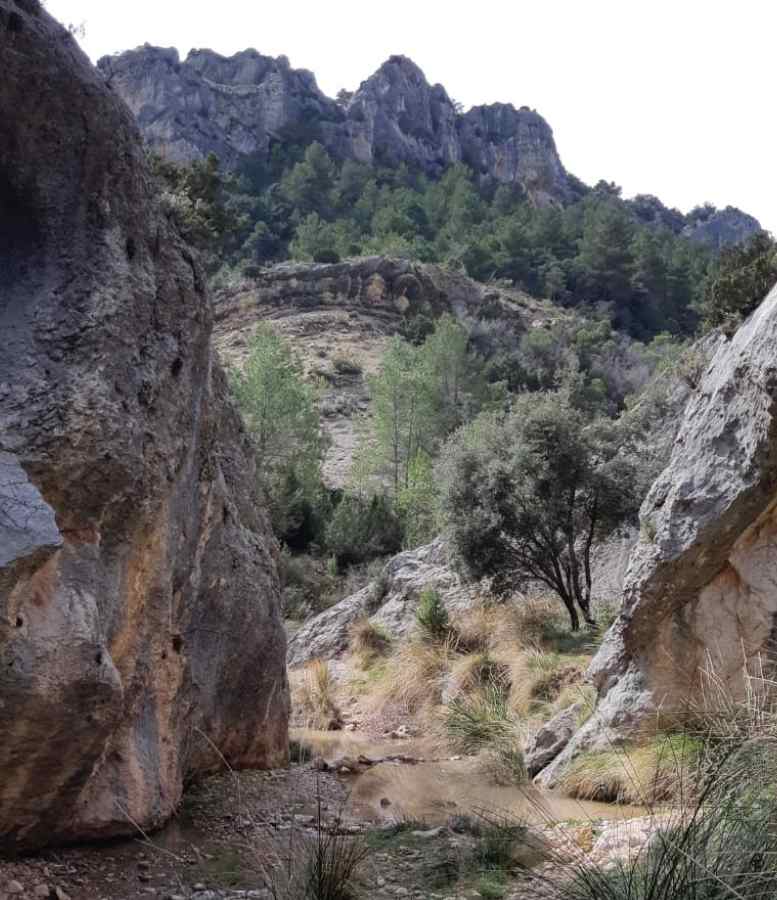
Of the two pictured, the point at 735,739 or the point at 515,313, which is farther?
the point at 515,313

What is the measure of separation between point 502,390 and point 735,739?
33241mm

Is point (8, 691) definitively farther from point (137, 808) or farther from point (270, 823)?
point (270, 823)

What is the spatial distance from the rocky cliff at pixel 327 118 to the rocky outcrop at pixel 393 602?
64.2 meters

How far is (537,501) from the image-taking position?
48.1 ft

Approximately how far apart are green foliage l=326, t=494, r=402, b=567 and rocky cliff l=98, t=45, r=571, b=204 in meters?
57.9

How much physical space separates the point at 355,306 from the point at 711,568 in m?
43.0

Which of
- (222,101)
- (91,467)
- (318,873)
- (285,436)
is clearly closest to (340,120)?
(222,101)

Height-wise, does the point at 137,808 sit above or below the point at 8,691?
below

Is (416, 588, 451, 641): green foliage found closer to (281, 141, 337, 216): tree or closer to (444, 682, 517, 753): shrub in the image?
(444, 682, 517, 753): shrub

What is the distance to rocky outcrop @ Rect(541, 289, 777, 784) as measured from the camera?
8211mm

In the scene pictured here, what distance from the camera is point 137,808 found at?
548 centimetres

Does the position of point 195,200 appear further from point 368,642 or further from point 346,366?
point 346,366

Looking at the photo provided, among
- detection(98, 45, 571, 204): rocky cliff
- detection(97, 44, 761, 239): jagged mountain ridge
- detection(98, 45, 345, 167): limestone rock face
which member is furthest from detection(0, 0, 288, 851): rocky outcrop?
detection(98, 45, 345, 167): limestone rock face

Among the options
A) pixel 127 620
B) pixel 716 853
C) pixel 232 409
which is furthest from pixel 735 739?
pixel 232 409
